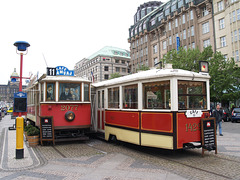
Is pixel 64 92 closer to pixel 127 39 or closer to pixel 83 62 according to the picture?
pixel 127 39

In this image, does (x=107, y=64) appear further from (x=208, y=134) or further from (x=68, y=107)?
(x=208, y=134)

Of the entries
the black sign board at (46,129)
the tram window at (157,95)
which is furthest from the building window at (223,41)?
the black sign board at (46,129)

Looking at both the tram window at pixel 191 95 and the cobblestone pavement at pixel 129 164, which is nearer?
the cobblestone pavement at pixel 129 164

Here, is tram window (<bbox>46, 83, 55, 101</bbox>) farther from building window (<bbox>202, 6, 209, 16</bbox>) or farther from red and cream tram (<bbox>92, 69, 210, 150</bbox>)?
building window (<bbox>202, 6, 209, 16</bbox>)

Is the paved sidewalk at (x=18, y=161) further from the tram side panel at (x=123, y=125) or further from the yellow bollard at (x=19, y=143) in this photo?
the tram side panel at (x=123, y=125)

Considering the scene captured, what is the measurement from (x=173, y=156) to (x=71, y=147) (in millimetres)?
4193

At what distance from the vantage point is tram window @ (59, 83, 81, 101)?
9805 mm

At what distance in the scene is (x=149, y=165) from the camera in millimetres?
6309

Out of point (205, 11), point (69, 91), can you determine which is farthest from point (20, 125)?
point (205, 11)

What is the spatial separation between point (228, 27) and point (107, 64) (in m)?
45.5

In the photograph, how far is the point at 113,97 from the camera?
944cm

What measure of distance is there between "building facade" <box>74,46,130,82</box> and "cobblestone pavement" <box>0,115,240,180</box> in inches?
2359

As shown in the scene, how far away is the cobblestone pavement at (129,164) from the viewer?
5480 millimetres

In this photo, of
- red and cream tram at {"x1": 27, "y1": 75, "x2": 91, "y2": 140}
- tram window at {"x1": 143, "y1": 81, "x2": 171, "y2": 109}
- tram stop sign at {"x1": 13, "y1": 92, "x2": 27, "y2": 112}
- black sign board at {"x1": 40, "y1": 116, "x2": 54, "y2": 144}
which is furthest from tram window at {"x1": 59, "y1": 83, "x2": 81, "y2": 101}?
tram window at {"x1": 143, "y1": 81, "x2": 171, "y2": 109}
